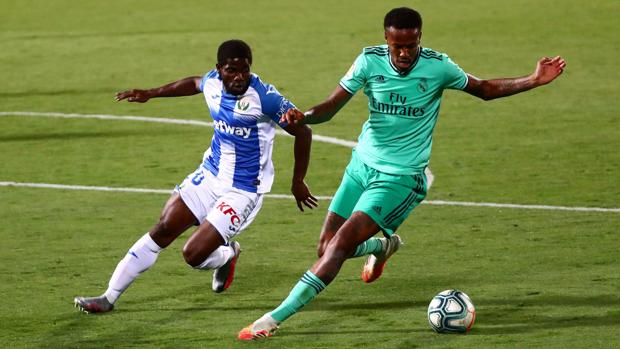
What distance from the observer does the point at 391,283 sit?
11164 millimetres

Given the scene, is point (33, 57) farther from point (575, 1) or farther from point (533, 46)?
point (575, 1)

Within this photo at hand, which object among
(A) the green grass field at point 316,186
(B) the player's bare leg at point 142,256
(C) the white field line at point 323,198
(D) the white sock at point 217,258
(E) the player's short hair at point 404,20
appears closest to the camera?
(E) the player's short hair at point 404,20

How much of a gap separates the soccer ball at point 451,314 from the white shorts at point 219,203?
177 cm

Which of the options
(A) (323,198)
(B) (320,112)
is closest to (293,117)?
(B) (320,112)

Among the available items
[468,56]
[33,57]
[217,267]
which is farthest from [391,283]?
[33,57]

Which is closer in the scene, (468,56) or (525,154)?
(525,154)

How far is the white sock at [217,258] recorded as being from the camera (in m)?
10.6

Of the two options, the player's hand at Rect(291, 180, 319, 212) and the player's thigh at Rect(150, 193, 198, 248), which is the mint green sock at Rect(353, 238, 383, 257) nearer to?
the player's hand at Rect(291, 180, 319, 212)

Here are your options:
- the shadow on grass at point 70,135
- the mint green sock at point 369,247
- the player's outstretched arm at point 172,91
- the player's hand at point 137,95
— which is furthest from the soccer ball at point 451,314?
the shadow on grass at point 70,135

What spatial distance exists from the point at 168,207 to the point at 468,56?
13.7 metres

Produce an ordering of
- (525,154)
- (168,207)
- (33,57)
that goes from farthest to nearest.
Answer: (33,57) < (525,154) < (168,207)

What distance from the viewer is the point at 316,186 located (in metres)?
15.1

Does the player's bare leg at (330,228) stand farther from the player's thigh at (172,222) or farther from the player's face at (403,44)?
the player's face at (403,44)

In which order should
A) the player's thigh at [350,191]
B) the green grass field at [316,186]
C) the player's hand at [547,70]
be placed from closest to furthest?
the player's hand at [547,70] < the green grass field at [316,186] < the player's thigh at [350,191]
